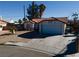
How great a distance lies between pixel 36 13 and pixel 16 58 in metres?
34.8

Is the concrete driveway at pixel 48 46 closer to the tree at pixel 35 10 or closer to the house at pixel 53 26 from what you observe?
the house at pixel 53 26

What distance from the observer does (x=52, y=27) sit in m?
33.2

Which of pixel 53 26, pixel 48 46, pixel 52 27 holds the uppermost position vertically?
pixel 53 26

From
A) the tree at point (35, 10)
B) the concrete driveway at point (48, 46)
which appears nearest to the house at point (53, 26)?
the concrete driveway at point (48, 46)

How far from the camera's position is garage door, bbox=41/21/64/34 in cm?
3245

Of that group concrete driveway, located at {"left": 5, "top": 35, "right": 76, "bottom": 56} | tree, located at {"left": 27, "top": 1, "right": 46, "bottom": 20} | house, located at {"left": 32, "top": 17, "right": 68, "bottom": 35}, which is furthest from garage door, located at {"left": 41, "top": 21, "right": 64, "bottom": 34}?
tree, located at {"left": 27, "top": 1, "right": 46, "bottom": 20}

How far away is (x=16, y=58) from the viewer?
14.9 metres

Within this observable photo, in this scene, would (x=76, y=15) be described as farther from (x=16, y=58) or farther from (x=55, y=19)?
(x=16, y=58)

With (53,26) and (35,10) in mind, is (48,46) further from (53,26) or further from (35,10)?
(35,10)

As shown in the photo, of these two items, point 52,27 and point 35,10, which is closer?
point 52,27

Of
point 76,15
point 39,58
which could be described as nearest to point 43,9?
point 76,15

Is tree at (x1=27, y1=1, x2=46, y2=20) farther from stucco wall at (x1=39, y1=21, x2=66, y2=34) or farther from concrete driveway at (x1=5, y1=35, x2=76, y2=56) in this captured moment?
concrete driveway at (x1=5, y1=35, x2=76, y2=56)

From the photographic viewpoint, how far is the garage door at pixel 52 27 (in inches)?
1278

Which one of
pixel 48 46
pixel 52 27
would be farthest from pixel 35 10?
pixel 48 46
